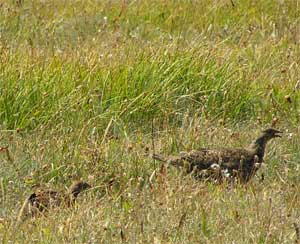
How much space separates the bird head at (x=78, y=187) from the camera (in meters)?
6.63

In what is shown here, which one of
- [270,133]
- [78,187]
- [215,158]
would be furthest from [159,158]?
[270,133]

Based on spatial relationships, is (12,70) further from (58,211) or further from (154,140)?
(58,211)

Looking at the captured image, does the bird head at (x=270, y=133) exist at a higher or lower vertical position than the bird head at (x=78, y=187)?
higher

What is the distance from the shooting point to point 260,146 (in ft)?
24.7

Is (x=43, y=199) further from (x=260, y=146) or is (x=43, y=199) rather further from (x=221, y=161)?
(x=260, y=146)

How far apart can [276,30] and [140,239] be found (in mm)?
5392

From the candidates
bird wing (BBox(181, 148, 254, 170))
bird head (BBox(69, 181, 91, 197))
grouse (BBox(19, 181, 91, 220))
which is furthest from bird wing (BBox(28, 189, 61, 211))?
bird wing (BBox(181, 148, 254, 170))

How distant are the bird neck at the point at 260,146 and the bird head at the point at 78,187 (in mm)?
1284

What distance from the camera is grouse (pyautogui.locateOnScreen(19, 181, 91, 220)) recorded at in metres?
6.28

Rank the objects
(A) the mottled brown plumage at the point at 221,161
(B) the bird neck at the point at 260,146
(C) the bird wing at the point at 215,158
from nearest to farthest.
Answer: (A) the mottled brown plumage at the point at 221,161, (C) the bird wing at the point at 215,158, (B) the bird neck at the point at 260,146

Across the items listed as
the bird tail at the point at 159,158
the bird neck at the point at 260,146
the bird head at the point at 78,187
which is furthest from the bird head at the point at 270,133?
the bird head at the point at 78,187

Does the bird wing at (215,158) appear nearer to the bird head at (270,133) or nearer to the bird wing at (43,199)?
the bird head at (270,133)

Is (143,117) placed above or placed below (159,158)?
below

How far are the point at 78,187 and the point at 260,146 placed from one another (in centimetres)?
144
